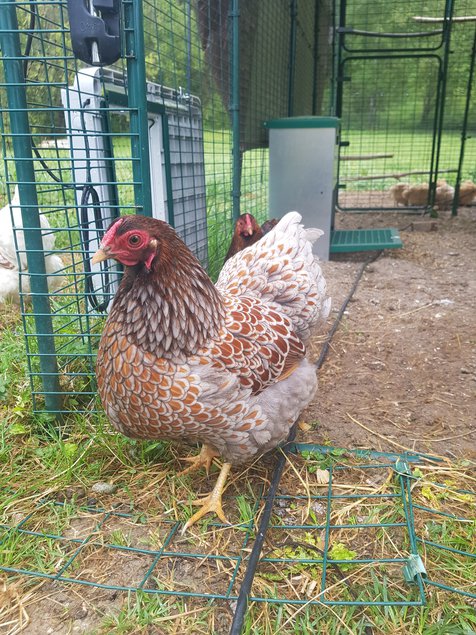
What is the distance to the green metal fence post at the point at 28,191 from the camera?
1.84m

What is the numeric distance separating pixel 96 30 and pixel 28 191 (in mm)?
706

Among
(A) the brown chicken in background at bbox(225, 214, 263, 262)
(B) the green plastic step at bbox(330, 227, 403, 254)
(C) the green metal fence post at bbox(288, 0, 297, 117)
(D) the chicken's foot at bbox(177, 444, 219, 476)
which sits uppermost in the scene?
(C) the green metal fence post at bbox(288, 0, 297, 117)

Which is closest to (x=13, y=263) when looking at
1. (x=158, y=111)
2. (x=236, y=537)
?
(x=158, y=111)

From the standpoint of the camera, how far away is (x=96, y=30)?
63.6 inches

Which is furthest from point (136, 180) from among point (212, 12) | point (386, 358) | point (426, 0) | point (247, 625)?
point (426, 0)

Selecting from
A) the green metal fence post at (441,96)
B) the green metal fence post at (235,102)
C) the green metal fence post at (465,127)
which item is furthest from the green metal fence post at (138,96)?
the green metal fence post at (465,127)

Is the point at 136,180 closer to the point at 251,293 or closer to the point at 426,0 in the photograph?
the point at 251,293

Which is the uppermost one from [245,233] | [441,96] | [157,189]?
[441,96]

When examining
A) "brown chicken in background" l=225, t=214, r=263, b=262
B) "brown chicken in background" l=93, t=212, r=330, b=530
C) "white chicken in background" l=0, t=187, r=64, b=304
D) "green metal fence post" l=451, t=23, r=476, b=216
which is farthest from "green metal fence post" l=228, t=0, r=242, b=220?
"green metal fence post" l=451, t=23, r=476, b=216

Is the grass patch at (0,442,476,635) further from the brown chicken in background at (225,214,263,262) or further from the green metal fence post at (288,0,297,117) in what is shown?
the green metal fence post at (288,0,297,117)

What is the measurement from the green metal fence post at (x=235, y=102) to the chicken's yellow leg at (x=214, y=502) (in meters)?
2.74

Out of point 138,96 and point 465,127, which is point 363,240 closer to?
point 465,127

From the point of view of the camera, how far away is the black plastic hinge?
161 cm

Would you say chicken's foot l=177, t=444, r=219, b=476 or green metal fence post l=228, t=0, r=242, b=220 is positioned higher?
green metal fence post l=228, t=0, r=242, b=220
